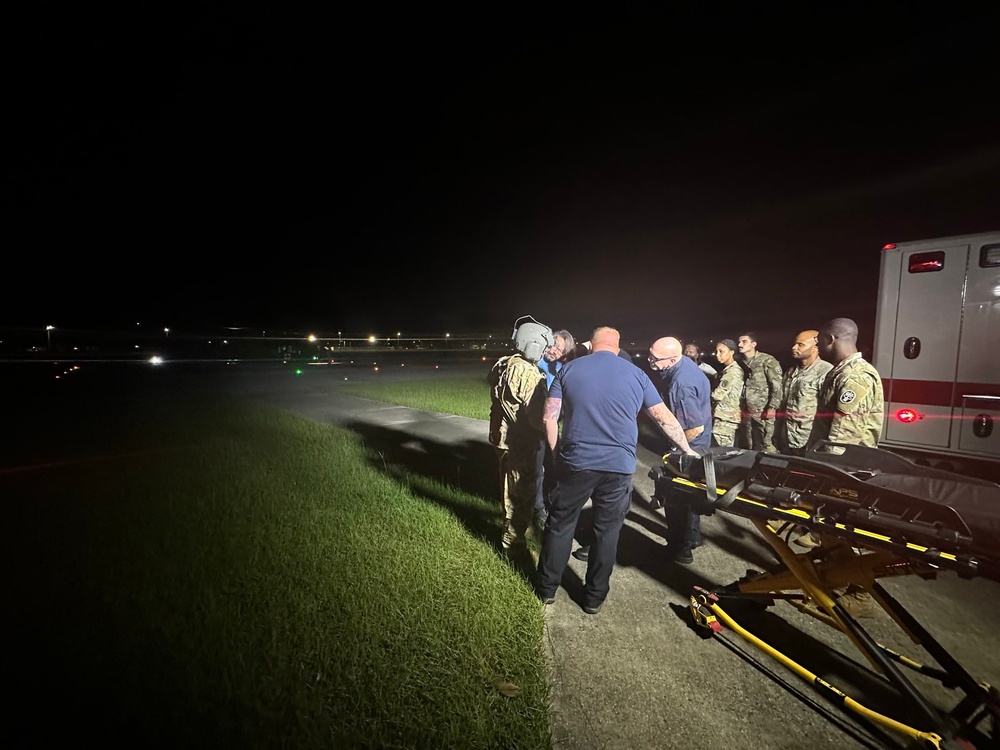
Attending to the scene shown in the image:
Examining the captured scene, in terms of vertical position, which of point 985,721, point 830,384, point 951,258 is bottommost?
point 985,721

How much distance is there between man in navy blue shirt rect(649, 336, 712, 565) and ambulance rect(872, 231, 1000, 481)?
340cm

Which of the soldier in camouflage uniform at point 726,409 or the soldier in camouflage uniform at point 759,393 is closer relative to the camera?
the soldier in camouflage uniform at point 726,409

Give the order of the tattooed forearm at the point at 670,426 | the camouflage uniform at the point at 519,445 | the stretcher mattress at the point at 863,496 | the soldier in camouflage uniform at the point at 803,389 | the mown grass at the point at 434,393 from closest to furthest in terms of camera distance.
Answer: the stretcher mattress at the point at 863,496, the tattooed forearm at the point at 670,426, the camouflage uniform at the point at 519,445, the soldier in camouflage uniform at the point at 803,389, the mown grass at the point at 434,393

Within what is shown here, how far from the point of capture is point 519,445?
4.21 metres

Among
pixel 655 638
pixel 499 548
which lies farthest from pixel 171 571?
pixel 655 638

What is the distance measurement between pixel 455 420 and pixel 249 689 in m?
8.21

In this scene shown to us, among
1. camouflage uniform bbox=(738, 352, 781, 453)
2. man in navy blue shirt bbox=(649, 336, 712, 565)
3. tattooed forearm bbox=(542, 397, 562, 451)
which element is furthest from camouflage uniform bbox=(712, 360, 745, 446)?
tattooed forearm bbox=(542, 397, 562, 451)

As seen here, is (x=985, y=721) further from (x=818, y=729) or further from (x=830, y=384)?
(x=830, y=384)

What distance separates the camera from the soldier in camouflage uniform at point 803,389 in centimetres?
476

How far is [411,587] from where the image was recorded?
3562 mm

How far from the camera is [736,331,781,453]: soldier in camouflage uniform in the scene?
19.7 feet

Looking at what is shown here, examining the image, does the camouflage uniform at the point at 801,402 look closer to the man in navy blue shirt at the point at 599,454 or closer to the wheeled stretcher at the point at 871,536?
the wheeled stretcher at the point at 871,536

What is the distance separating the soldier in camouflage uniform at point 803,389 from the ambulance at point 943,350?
77.4 inches

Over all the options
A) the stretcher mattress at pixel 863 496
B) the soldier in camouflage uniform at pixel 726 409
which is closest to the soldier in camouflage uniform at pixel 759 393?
the soldier in camouflage uniform at pixel 726 409
